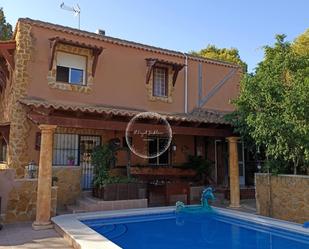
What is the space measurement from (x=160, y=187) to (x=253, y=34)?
855cm

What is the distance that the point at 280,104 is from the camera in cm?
1134

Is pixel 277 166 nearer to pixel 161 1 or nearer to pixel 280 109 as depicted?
pixel 280 109

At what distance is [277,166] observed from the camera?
39.7 ft

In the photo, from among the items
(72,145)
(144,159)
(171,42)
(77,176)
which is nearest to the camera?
(77,176)

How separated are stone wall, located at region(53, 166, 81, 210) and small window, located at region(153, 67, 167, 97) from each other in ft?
22.1

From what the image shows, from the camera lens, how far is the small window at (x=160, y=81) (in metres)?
18.4

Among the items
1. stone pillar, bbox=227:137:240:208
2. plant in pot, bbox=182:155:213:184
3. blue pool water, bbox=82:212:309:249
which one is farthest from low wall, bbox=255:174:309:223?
plant in pot, bbox=182:155:213:184

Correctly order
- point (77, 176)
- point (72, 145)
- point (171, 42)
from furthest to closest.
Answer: point (171, 42)
point (72, 145)
point (77, 176)

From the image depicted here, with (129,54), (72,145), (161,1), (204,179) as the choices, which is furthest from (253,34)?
(72,145)

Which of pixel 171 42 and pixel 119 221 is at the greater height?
pixel 171 42

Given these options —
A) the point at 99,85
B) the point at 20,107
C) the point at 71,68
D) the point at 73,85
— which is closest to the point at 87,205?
the point at 20,107

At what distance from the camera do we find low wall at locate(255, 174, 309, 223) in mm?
10867

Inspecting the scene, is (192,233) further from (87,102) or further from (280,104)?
(87,102)

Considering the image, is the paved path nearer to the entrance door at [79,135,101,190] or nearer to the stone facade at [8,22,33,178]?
the stone facade at [8,22,33,178]
